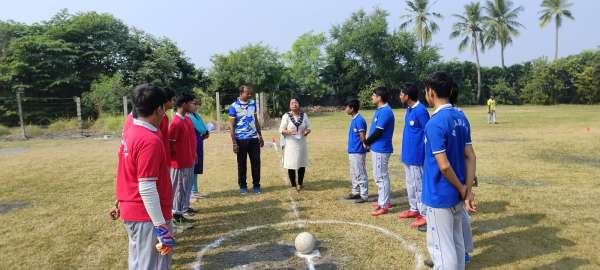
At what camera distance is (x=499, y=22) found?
5016 centimetres

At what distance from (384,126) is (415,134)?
26.6 inches

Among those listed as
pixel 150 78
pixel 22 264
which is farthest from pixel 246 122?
→ pixel 150 78

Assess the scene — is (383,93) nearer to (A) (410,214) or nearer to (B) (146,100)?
(A) (410,214)

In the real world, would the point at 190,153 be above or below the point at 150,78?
below

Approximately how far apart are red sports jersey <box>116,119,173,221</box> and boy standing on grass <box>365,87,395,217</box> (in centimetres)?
373

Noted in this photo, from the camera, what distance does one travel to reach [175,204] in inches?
234

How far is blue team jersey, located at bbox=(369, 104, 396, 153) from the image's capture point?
6.12m

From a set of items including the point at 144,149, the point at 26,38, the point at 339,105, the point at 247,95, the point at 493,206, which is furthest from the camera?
the point at 339,105

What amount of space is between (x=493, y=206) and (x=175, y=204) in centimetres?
491

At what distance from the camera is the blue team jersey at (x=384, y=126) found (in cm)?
612

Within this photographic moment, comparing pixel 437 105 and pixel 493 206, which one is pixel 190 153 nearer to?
pixel 437 105

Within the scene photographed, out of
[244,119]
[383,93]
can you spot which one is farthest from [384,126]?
[244,119]

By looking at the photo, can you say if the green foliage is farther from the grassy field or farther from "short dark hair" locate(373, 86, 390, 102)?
"short dark hair" locate(373, 86, 390, 102)

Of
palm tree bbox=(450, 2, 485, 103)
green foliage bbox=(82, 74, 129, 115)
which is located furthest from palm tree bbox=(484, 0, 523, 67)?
green foliage bbox=(82, 74, 129, 115)
